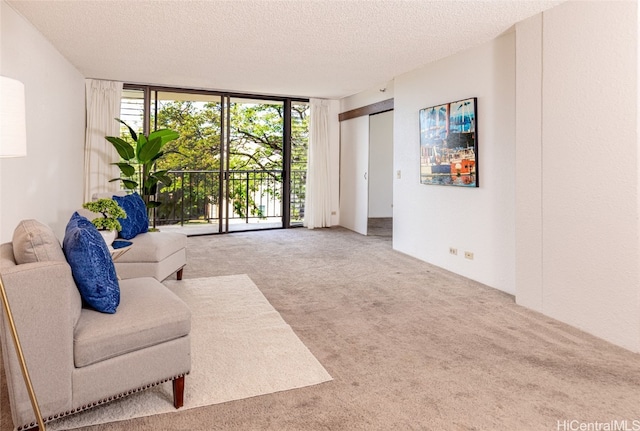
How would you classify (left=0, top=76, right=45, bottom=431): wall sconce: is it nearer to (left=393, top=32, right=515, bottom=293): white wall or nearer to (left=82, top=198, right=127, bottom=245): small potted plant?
(left=82, top=198, right=127, bottom=245): small potted plant

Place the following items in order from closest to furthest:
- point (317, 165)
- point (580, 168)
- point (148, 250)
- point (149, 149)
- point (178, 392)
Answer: point (178, 392), point (580, 168), point (148, 250), point (149, 149), point (317, 165)

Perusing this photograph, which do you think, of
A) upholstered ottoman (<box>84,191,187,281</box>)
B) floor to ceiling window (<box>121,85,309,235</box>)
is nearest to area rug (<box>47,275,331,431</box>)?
upholstered ottoman (<box>84,191,187,281</box>)

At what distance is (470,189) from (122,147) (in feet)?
14.4

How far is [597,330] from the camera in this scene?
293 centimetres

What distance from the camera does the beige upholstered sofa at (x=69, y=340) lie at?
1636mm

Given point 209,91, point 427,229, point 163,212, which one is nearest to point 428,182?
point 427,229

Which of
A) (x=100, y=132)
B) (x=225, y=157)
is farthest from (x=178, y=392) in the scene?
(x=225, y=157)

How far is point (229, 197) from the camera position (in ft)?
24.6

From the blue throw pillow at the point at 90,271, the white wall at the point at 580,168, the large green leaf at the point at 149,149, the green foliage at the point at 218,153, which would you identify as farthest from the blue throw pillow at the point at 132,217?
the white wall at the point at 580,168

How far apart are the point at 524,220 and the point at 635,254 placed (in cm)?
89

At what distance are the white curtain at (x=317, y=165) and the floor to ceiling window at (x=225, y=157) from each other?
21 centimetres

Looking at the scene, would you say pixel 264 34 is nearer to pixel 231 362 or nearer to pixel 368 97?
pixel 231 362

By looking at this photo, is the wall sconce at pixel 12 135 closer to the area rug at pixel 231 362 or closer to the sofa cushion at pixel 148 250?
the area rug at pixel 231 362

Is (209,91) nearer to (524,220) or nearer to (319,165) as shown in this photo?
(319,165)
